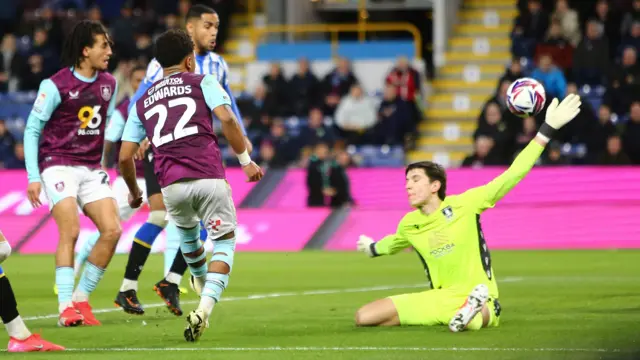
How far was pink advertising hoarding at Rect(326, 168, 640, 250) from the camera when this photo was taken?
18422mm

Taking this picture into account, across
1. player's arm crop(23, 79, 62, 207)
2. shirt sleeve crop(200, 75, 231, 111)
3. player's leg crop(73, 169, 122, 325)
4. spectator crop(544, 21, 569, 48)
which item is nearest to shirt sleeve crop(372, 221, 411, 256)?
shirt sleeve crop(200, 75, 231, 111)

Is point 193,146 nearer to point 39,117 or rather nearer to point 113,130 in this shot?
point 39,117

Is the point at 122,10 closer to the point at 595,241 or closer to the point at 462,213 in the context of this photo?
the point at 595,241

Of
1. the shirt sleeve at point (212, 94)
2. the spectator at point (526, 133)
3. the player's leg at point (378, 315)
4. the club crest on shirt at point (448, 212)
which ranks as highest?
the shirt sleeve at point (212, 94)

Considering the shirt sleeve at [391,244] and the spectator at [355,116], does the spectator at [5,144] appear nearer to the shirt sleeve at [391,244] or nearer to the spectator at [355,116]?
the spectator at [355,116]

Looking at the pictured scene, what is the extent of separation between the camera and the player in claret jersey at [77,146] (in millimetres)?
10250

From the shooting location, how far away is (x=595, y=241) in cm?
1834

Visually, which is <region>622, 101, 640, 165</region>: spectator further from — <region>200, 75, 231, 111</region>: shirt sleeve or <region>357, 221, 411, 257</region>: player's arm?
<region>200, 75, 231, 111</region>: shirt sleeve

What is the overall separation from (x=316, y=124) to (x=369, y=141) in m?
1.31

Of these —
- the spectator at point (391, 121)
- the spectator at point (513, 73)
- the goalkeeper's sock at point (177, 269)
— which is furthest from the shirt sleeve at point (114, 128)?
the spectator at point (391, 121)

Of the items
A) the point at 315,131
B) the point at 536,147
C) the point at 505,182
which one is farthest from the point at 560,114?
the point at 315,131

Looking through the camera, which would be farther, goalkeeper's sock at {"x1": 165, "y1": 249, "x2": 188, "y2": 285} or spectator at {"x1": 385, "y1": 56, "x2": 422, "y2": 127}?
spectator at {"x1": 385, "y1": 56, "x2": 422, "y2": 127}

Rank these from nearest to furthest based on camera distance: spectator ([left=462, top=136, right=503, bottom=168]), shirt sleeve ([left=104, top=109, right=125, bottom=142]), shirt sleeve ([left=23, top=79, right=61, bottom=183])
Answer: shirt sleeve ([left=23, top=79, right=61, bottom=183]) → shirt sleeve ([left=104, top=109, right=125, bottom=142]) → spectator ([left=462, top=136, right=503, bottom=168])

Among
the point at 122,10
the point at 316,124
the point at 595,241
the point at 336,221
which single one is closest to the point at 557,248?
the point at 595,241
